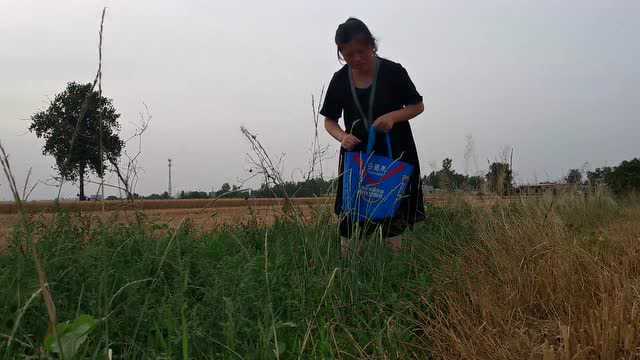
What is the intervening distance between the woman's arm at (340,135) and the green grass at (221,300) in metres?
0.49

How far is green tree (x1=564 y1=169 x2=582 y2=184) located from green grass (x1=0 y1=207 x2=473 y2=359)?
641 cm

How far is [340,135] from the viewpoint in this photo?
320 centimetres

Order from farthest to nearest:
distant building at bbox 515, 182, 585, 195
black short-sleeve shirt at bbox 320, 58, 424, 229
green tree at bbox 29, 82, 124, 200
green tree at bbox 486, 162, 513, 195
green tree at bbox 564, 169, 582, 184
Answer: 1. green tree at bbox 564, 169, 582, 184
2. distant building at bbox 515, 182, 585, 195
3. green tree at bbox 486, 162, 513, 195
4. black short-sleeve shirt at bbox 320, 58, 424, 229
5. green tree at bbox 29, 82, 124, 200

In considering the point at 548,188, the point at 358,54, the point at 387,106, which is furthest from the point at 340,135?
the point at 548,188

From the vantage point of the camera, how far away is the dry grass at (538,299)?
5.48ft

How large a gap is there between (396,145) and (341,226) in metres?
0.59

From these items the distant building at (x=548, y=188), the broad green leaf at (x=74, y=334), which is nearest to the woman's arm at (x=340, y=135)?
the broad green leaf at (x=74, y=334)

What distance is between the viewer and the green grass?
1923 mm

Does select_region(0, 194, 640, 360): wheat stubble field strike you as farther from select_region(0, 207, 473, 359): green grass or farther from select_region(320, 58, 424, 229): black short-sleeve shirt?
select_region(320, 58, 424, 229): black short-sleeve shirt

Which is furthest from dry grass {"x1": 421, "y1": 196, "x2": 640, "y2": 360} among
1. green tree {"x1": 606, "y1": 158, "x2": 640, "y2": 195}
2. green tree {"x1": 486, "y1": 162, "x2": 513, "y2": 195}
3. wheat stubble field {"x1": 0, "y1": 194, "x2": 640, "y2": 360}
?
green tree {"x1": 606, "y1": 158, "x2": 640, "y2": 195}

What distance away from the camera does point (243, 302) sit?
6.95 ft

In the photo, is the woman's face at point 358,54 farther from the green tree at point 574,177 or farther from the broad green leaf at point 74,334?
the green tree at point 574,177

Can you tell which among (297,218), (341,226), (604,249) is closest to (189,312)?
(297,218)

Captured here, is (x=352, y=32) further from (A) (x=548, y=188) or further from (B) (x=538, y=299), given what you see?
(A) (x=548, y=188)
